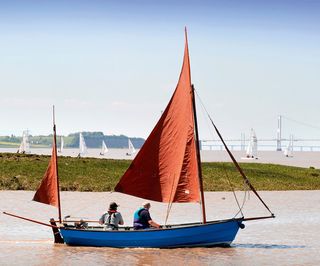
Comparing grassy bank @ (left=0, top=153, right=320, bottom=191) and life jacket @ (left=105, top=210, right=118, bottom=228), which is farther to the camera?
grassy bank @ (left=0, top=153, right=320, bottom=191)

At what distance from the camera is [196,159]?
33781mm

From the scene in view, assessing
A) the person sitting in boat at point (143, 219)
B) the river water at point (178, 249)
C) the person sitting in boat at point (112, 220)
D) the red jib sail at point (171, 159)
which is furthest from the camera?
the red jib sail at point (171, 159)

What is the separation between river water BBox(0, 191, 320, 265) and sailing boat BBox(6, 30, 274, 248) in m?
0.50

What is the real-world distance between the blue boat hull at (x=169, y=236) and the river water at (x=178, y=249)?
1.17ft

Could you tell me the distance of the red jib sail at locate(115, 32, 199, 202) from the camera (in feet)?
110

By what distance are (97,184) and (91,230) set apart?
3703 cm

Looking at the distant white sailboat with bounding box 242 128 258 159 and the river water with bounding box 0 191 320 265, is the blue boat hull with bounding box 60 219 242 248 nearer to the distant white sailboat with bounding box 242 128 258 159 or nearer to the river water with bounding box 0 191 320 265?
the river water with bounding box 0 191 320 265

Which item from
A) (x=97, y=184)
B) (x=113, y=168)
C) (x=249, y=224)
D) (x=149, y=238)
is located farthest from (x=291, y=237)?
(x=113, y=168)

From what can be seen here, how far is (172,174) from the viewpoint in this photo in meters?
34.0

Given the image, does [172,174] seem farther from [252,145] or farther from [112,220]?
[252,145]

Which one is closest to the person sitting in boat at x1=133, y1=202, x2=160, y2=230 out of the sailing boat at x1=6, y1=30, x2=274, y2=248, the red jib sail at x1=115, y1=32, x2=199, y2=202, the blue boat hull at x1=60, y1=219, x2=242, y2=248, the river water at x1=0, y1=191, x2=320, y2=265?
the blue boat hull at x1=60, y1=219, x2=242, y2=248

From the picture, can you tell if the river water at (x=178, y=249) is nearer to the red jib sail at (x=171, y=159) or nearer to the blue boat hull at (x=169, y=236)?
the blue boat hull at (x=169, y=236)

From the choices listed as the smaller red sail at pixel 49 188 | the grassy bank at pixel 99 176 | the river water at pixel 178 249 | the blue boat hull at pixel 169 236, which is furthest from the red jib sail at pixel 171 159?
the grassy bank at pixel 99 176

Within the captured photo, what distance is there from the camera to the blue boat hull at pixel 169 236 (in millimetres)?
32312
